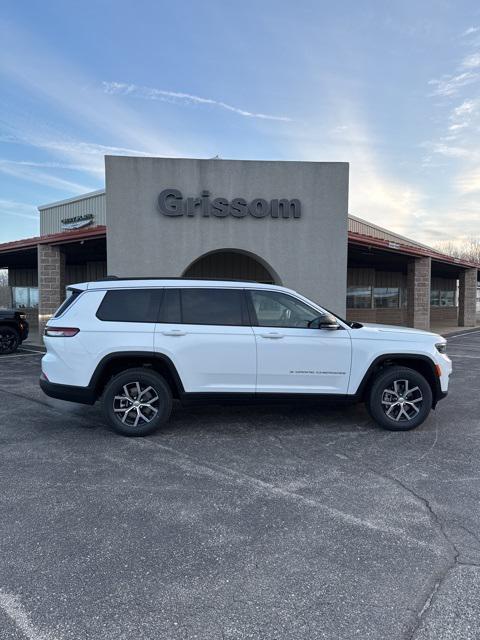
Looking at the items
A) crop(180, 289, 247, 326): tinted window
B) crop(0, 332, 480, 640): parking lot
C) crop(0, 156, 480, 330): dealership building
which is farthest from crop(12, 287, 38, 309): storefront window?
crop(180, 289, 247, 326): tinted window

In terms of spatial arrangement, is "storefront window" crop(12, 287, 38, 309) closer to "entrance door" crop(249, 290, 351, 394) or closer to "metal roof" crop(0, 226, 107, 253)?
"metal roof" crop(0, 226, 107, 253)

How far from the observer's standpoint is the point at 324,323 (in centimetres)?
534

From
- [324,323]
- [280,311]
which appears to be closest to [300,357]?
[324,323]

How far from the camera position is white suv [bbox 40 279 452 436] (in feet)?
17.6

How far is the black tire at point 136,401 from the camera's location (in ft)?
17.5

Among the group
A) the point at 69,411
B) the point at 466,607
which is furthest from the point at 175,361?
the point at 466,607

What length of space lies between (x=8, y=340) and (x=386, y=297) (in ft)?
59.6

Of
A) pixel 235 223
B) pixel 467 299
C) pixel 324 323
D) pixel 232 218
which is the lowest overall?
pixel 324 323

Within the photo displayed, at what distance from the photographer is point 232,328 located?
18.0ft

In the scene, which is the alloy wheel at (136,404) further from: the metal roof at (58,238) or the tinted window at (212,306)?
the metal roof at (58,238)

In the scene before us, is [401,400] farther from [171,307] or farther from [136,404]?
[136,404]

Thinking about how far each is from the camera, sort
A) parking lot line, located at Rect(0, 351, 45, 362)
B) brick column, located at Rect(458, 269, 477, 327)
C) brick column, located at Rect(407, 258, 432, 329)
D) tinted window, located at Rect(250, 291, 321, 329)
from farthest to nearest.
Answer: brick column, located at Rect(458, 269, 477, 327) < brick column, located at Rect(407, 258, 432, 329) < parking lot line, located at Rect(0, 351, 45, 362) < tinted window, located at Rect(250, 291, 321, 329)

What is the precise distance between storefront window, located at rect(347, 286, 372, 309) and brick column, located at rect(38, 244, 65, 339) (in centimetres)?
1323

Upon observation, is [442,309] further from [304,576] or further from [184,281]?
[304,576]
